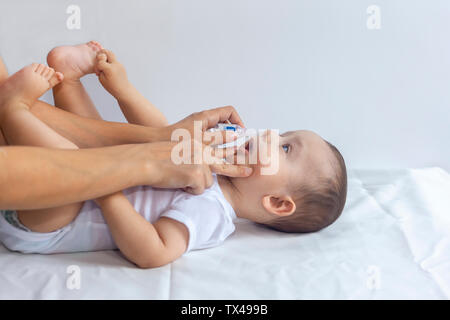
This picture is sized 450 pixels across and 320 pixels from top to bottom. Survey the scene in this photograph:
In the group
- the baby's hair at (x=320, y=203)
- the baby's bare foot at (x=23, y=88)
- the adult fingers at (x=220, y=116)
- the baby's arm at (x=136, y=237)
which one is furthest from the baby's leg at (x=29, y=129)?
the baby's hair at (x=320, y=203)

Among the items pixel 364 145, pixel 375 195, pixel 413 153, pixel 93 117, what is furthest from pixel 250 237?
pixel 413 153

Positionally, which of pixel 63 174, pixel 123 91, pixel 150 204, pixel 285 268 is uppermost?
pixel 123 91

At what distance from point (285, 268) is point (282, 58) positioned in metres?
0.85

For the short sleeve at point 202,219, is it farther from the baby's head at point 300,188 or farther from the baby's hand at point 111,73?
the baby's hand at point 111,73

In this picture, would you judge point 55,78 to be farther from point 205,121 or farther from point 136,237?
point 136,237

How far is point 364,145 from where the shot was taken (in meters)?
1.81

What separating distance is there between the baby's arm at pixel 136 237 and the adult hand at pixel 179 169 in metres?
0.08

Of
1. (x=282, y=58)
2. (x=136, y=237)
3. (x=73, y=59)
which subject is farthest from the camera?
(x=282, y=58)

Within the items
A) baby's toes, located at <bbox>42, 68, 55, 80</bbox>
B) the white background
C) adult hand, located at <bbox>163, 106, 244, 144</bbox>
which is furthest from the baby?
the white background

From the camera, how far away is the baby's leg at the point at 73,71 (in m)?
1.39

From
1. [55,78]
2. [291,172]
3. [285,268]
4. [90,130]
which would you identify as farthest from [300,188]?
[55,78]

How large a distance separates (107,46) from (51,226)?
76 centimetres

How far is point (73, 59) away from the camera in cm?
140

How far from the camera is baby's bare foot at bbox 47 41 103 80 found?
139 cm
